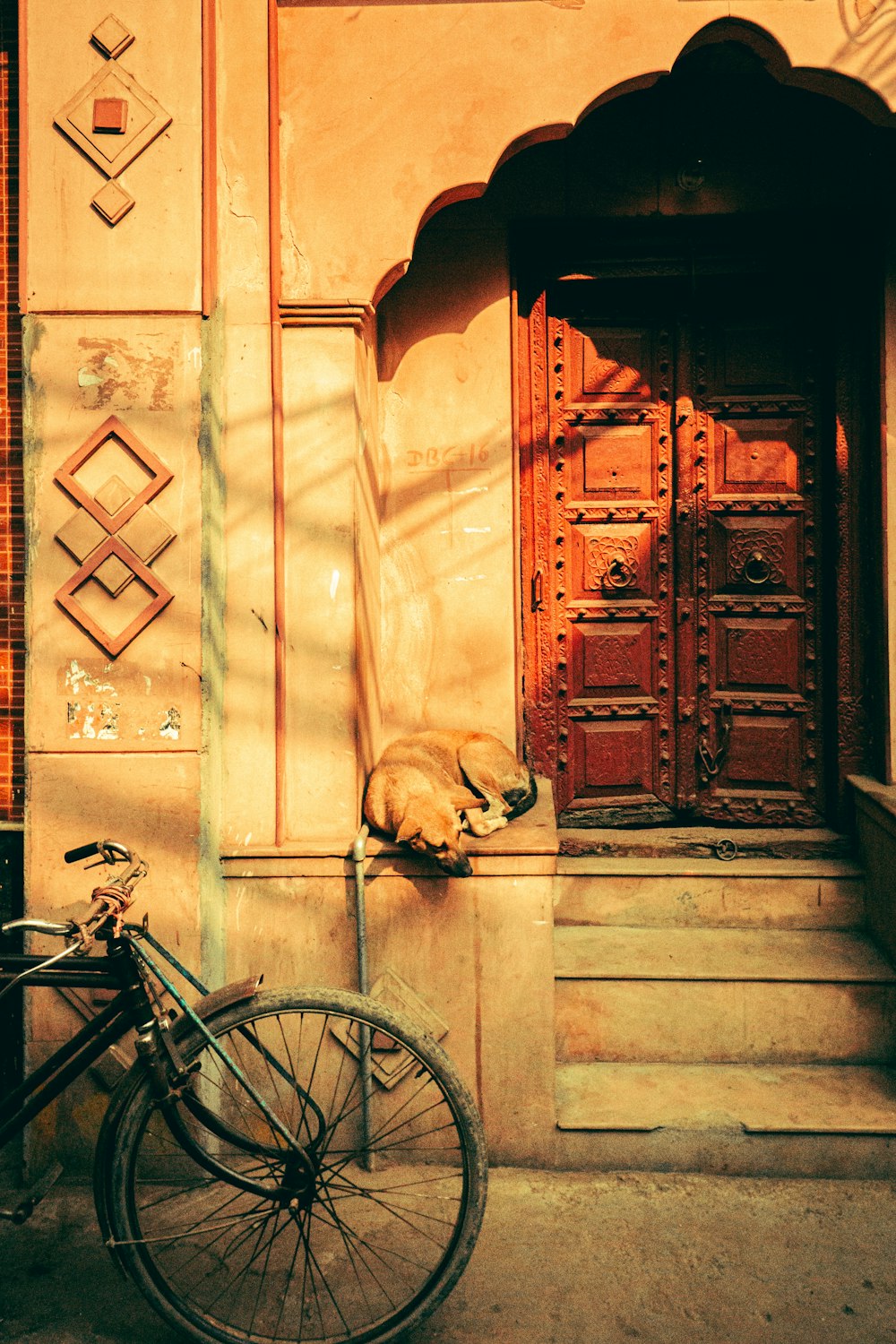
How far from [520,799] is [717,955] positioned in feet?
3.69

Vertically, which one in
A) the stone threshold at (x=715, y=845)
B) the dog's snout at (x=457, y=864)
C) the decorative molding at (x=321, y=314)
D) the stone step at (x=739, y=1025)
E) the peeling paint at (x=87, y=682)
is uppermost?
the decorative molding at (x=321, y=314)

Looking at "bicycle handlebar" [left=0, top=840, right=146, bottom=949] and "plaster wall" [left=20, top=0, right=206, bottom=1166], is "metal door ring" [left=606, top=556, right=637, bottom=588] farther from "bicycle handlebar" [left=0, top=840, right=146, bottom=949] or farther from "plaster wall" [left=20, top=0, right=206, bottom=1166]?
"bicycle handlebar" [left=0, top=840, right=146, bottom=949]

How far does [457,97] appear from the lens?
4.36 meters

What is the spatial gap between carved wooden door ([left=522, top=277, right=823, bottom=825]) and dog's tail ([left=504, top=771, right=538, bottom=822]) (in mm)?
634

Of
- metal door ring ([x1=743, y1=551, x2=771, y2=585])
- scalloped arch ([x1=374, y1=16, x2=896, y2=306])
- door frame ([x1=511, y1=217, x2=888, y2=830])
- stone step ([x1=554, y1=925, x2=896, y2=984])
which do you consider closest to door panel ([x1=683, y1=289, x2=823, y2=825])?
metal door ring ([x1=743, y1=551, x2=771, y2=585])

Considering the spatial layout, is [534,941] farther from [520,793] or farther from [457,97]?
[457,97]

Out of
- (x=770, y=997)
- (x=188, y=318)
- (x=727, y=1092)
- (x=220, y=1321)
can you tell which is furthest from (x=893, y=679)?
(x=220, y=1321)

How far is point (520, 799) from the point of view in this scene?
4.94 meters

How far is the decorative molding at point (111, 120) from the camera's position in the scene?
417cm

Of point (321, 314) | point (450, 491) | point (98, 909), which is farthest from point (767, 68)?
point (98, 909)

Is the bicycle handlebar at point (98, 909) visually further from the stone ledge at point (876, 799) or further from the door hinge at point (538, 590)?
the stone ledge at point (876, 799)

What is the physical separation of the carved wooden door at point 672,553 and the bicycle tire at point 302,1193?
199 centimetres

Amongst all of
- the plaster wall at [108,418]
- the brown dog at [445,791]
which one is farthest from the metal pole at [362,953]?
the plaster wall at [108,418]

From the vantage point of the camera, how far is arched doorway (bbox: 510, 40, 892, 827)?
214 inches
